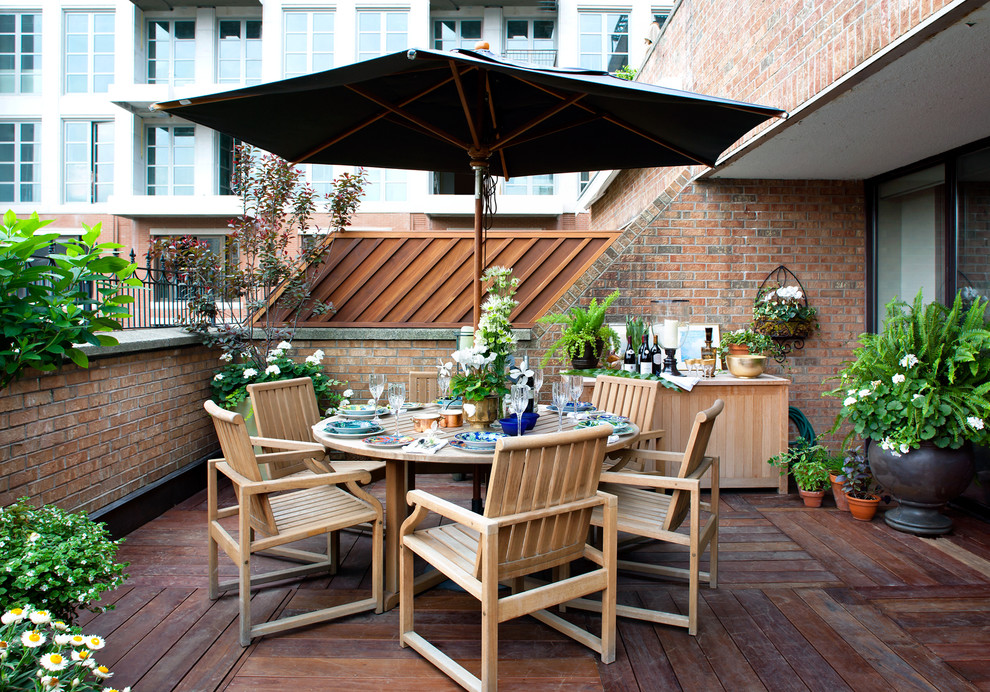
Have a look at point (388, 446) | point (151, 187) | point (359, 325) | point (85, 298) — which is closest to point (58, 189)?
point (151, 187)

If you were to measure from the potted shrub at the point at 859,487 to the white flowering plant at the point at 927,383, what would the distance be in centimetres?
45

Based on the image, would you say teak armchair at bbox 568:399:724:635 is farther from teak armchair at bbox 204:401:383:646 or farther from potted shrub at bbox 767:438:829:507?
potted shrub at bbox 767:438:829:507

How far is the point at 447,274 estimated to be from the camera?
5.54 metres

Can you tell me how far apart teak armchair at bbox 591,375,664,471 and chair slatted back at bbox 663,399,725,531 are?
464 millimetres

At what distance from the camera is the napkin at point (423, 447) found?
8.21ft

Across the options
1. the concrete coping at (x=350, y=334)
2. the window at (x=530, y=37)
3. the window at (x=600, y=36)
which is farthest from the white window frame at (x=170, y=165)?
the concrete coping at (x=350, y=334)

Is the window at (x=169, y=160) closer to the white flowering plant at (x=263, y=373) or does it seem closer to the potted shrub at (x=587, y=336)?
the white flowering plant at (x=263, y=373)

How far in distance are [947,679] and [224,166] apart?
15589mm

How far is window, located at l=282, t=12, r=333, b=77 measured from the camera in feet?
42.5

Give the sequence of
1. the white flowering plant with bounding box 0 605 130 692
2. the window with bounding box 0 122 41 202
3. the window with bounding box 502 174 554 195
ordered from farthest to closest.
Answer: the window with bounding box 0 122 41 202 < the window with bounding box 502 174 554 195 < the white flowering plant with bounding box 0 605 130 692

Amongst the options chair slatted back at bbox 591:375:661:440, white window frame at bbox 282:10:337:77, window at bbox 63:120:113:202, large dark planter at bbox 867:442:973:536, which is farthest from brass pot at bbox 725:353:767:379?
window at bbox 63:120:113:202

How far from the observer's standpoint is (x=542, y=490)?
2.09m

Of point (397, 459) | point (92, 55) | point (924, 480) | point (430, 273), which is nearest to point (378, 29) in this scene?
point (92, 55)

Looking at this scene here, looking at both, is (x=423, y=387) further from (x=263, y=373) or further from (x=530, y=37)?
(x=530, y=37)
